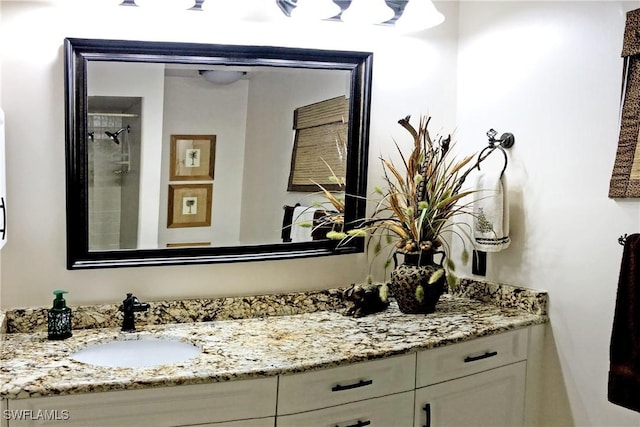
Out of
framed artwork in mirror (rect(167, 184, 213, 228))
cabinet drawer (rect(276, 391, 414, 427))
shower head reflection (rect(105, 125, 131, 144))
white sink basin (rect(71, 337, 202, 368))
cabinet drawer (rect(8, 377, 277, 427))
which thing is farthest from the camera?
framed artwork in mirror (rect(167, 184, 213, 228))

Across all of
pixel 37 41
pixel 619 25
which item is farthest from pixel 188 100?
pixel 619 25

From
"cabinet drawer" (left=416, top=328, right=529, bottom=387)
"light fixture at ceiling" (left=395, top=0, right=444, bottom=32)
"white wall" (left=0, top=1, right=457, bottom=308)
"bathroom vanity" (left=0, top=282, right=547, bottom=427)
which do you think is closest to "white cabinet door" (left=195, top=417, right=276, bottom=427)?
"bathroom vanity" (left=0, top=282, right=547, bottom=427)

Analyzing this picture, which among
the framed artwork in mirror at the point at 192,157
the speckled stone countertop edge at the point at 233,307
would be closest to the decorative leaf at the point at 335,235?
the speckled stone countertop edge at the point at 233,307

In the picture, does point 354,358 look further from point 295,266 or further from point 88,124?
point 88,124

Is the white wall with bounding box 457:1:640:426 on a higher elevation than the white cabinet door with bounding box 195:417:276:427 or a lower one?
higher

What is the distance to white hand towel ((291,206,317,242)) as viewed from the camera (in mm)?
2180

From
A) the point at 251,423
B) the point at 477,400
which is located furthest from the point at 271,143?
the point at 477,400

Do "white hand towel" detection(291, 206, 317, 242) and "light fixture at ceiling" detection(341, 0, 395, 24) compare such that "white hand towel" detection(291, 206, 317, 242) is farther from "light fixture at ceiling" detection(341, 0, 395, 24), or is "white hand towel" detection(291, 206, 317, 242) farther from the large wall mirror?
"light fixture at ceiling" detection(341, 0, 395, 24)

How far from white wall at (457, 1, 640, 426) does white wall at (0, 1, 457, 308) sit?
1.99 ft

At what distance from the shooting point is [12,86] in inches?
70.6

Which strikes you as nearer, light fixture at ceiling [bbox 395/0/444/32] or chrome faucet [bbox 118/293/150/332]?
chrome faucet [bbox 118/293/150/332]

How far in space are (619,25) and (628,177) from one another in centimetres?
49

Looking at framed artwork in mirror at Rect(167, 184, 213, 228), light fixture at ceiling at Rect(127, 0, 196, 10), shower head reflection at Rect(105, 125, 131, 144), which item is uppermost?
light fixture at ceiling at Rect(127, 0, 196, 10)

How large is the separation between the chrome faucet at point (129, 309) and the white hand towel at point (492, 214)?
48.2 inches
